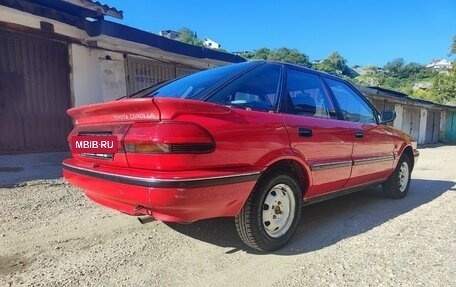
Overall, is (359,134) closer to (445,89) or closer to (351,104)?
(351,104)

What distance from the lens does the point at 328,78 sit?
14.1 ft

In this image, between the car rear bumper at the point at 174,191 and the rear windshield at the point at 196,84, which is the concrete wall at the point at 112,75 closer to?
the rear windshield at the point at 196,84

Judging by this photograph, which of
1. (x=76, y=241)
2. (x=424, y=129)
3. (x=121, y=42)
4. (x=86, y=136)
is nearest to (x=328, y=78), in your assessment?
(x=86, y=136)

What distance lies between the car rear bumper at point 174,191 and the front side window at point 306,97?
93 centimetres

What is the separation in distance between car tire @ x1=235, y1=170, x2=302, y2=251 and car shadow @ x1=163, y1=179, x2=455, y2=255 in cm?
17

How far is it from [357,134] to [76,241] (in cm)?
329

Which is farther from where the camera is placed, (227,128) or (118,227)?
(118,227)

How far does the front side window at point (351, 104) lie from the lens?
430cm

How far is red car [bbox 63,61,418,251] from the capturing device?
2525 millimetres

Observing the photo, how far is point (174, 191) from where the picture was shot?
245 centimetres

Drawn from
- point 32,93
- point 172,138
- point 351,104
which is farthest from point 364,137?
point 32,93

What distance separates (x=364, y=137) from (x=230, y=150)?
2.41m

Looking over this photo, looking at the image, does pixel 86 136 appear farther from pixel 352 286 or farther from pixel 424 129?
pixel 424 129

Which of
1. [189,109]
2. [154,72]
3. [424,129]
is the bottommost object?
[424,129]
